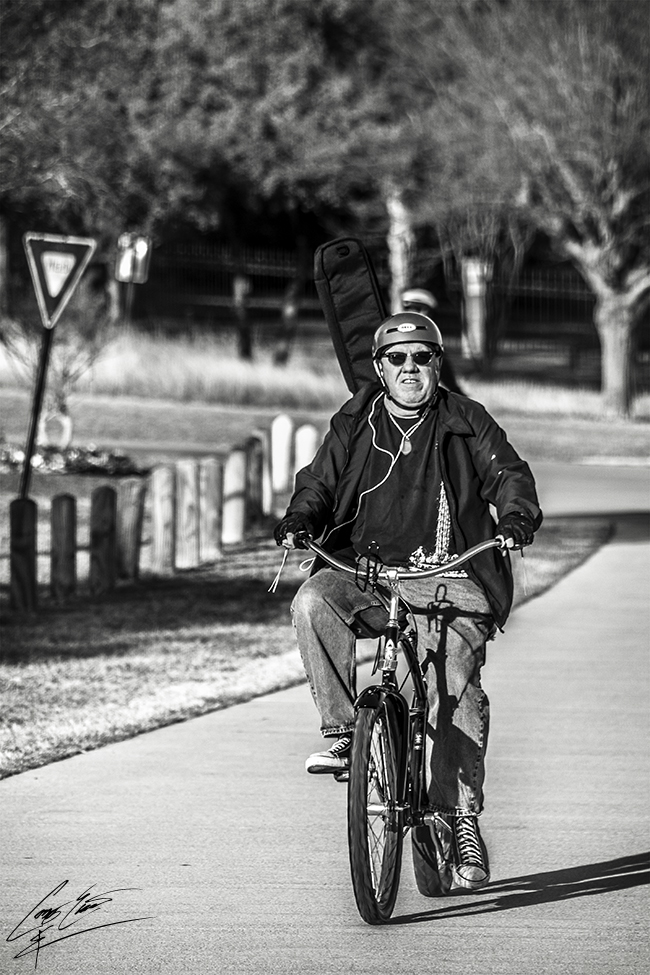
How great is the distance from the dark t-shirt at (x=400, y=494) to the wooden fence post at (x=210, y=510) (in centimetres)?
845

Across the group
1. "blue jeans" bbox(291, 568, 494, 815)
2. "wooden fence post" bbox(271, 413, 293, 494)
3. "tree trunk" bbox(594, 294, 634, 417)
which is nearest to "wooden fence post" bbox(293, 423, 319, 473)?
"wooden fence post" bbox(271, 413, 293, 494)

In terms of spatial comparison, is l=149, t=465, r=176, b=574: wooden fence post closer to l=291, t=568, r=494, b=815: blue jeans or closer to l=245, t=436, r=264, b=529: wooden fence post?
l=245, t=436, r=264, b=529: wooden fence post

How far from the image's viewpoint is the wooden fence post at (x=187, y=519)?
13.6m

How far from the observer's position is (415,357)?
5.56 m

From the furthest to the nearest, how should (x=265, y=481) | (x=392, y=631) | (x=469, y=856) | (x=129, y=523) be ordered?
(x=265, y=481) → (x=129, y=523) → (x=469, y=856) → (x=392, y=631)

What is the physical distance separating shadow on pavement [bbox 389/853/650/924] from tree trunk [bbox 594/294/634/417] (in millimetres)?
25734

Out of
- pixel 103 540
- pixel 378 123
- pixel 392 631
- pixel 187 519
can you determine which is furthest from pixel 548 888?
pixel 378 123

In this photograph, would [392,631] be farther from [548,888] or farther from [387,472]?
[548,888]

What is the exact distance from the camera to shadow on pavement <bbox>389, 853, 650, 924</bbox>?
5.44 meters

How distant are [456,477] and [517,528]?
0.38m

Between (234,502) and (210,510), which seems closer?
(210,510)

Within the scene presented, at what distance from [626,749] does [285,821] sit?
1854 millimetres

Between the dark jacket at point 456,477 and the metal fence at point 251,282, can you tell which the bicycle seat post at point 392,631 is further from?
the metal fence at point 251,282

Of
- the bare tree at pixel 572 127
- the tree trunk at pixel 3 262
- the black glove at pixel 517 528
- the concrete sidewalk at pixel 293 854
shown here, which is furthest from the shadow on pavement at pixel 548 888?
the bare tree at pixel 572 127
